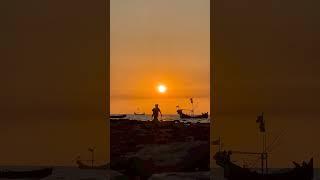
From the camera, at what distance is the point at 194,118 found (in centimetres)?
7738
